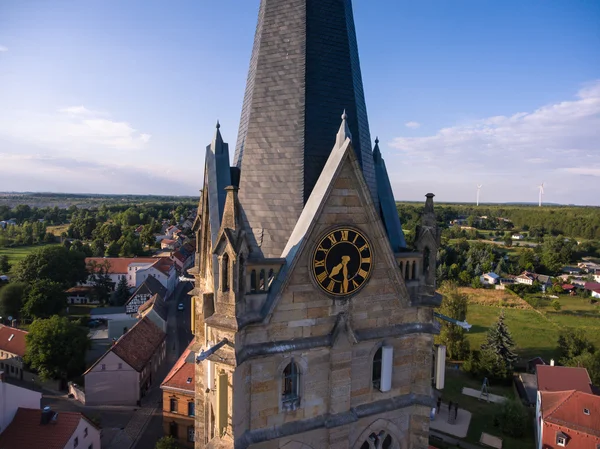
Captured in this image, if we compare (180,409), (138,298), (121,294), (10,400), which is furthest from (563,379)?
(121,294)

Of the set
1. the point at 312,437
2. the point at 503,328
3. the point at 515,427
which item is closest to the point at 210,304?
the point at 312,437

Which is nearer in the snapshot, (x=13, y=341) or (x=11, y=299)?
(x=13, y=341)

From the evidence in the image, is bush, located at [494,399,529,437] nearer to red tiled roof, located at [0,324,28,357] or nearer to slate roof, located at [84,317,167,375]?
slate roof, located at [84,317,167,375]

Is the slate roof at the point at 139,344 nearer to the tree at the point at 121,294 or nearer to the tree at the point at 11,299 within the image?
the tree at the point at 11,299

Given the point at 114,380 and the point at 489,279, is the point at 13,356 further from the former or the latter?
the point at 489,279

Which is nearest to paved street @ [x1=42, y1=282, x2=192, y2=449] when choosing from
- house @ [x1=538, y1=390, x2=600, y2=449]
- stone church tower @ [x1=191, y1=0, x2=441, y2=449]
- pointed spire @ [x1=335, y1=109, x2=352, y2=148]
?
stone church tower @ [x1=191, y1=0, x2=441, y2=449]

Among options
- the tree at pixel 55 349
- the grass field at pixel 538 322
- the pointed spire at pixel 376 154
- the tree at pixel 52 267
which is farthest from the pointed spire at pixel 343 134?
the tree at pixel 52 267
